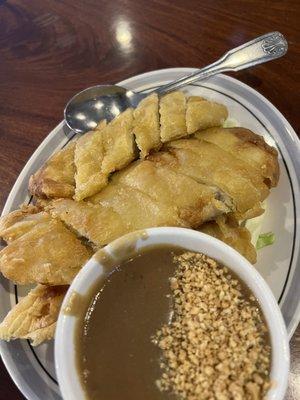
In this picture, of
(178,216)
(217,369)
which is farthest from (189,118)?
(217,369)

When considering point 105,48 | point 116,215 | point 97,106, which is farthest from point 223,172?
point 105,48

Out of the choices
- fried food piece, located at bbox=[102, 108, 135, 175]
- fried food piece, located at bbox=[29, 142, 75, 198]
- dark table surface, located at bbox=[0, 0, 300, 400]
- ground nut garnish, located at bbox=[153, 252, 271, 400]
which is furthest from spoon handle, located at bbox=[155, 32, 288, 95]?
ground nut garnish, located at bbox=[153, 252, 271, 400]

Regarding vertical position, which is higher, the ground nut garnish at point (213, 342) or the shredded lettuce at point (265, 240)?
the ground nut garnish at point (213, 342)

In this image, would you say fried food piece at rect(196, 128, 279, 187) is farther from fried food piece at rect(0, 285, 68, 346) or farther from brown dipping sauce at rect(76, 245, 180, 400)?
fried food piece at rect(0, 285, 68, 346)

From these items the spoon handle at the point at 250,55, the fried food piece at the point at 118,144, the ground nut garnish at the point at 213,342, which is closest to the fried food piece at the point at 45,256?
the fried food piece at the point at 118,144

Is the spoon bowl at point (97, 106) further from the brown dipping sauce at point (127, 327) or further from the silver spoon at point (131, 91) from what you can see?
the brown dipping sauce at point (127, 327)

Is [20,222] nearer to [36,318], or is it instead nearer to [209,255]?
[36,318]

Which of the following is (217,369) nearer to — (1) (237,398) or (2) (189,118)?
(1) (237,398)

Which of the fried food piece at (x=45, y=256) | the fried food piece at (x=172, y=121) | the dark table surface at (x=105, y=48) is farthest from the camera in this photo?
the dark table surface at (x=105, y=48)
